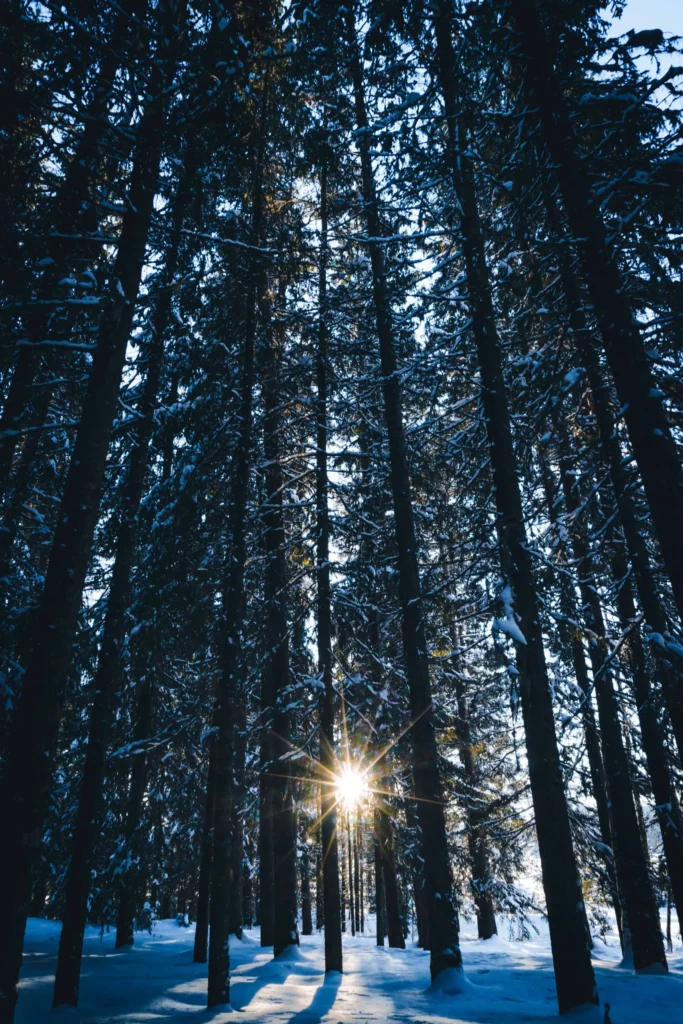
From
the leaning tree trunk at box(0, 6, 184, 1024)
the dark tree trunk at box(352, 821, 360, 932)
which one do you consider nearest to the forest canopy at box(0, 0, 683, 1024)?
the leaning tree trunk at box(0, 6, 184, 1024)

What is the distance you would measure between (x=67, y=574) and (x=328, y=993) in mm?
7389

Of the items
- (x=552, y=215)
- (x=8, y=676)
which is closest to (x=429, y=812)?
(x=8, y=676)

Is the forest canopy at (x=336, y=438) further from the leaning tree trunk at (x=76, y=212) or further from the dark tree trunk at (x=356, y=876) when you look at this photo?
the dark tree trunk at (x=356, y=876)

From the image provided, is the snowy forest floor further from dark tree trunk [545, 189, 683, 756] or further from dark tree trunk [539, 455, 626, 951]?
dark tree trunk [545, 189, 683, 756]

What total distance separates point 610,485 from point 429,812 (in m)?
6.11

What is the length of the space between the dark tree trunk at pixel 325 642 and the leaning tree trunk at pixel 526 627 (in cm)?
401

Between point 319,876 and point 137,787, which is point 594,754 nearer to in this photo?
point 137,787

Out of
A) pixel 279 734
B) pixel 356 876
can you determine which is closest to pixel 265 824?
pixel 279 734

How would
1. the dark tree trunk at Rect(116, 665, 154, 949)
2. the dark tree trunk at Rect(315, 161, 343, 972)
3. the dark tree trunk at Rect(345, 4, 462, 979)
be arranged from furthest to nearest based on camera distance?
the dark tree trunk at Rect(116, 665, 154, 949) < the dark tree trunk at Rect(315, 161, 343, 972) < the dark tree trunk at Rect(345, 4, 462, 979)

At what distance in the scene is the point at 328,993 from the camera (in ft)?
27.1

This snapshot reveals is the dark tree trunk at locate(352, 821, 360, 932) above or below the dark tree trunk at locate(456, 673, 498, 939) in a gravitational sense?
below

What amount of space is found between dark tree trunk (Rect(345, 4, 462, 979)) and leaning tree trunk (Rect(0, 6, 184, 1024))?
3.41 meters

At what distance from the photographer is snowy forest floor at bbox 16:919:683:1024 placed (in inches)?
253

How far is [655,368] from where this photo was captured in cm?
1009
